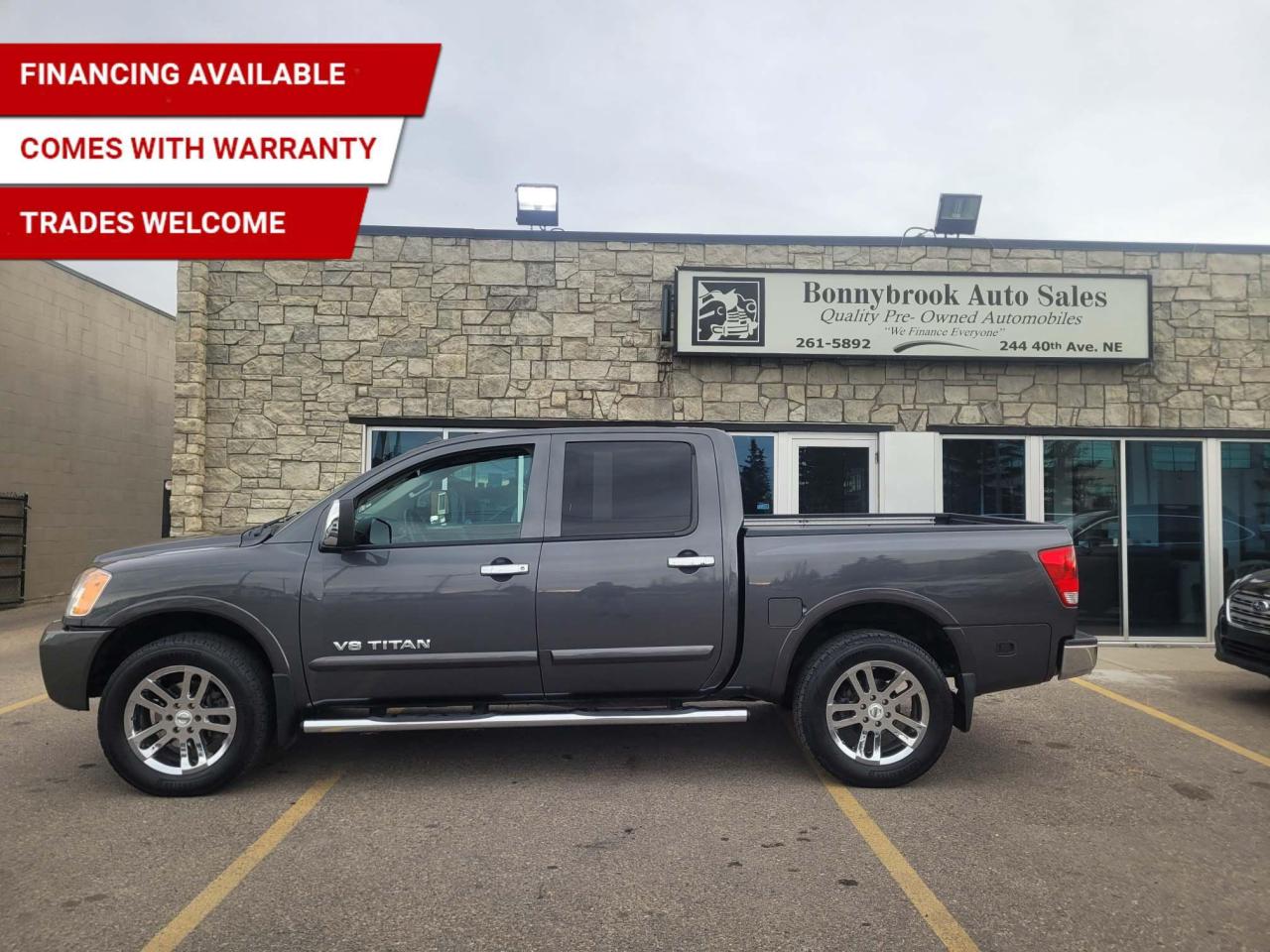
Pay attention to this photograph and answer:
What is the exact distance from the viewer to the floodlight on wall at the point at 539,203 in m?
10.2

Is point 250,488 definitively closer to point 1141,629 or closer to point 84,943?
point 84,943

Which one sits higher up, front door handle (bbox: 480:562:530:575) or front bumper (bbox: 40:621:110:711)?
front door handle (bbox: 480:562:530:575)

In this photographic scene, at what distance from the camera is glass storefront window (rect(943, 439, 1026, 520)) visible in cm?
988

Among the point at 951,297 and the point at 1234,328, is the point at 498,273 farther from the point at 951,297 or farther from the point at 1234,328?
the point at 1234,328

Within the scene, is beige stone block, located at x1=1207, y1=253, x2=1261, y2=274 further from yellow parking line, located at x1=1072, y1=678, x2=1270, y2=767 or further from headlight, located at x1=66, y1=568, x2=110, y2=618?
headlight, located at x1=66, y1=568, x2=110, y2=618

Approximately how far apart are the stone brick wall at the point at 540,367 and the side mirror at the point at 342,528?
18.2 feet

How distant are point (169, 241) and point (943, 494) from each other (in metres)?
9.30

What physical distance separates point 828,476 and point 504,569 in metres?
6.13

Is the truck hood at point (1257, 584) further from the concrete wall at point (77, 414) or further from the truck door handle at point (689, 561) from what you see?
the concrete wall at point (77, 414)

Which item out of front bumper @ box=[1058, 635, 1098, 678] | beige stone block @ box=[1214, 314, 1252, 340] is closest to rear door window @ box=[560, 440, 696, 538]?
front bumper @ box=[1058, 635, 1098, 678]

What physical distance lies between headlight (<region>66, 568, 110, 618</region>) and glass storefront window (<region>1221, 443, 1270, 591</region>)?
10.9 m

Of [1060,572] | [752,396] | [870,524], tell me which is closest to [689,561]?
[870,524]

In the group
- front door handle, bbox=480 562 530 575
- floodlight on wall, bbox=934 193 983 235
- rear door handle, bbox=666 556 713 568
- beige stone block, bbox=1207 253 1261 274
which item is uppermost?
floodlight on wall, bbox=934 193 983 235

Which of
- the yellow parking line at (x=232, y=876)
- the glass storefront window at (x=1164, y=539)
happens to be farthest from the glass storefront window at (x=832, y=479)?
the yellow parking line at (x=232, y=876)
